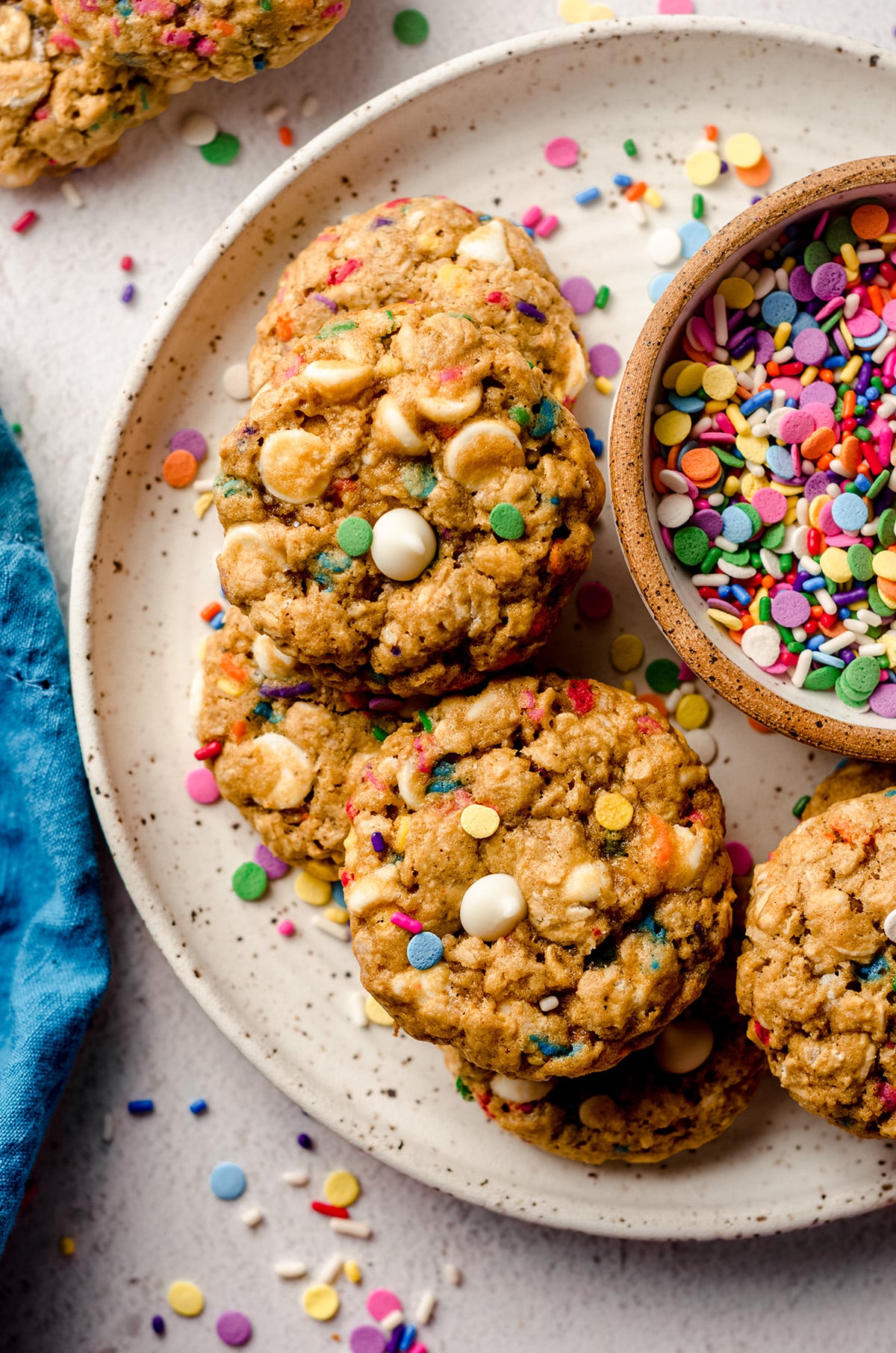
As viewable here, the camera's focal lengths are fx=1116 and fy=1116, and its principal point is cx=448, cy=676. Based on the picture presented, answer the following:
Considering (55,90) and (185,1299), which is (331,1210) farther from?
(55,90)

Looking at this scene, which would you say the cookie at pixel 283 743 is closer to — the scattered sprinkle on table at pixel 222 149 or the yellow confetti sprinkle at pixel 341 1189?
the yellow confetti sprinkle at pixel 341 1189

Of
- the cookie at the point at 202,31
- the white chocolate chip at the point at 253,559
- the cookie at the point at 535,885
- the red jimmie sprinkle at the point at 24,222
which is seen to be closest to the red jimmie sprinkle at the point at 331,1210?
the cookie at the point at 535,885

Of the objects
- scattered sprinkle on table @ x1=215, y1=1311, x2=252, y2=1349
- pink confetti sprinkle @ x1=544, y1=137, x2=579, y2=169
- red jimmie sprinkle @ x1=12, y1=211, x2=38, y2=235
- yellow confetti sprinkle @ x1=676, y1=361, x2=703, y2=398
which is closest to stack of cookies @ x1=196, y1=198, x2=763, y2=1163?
yellow confetti sprinkle @ x1=676, y1=361, x2=703, y2=398

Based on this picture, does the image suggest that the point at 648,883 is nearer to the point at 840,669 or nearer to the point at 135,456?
the point at 840,669

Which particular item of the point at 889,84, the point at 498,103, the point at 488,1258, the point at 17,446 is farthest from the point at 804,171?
the point at 488,1258

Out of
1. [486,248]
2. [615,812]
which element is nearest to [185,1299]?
[615,812]

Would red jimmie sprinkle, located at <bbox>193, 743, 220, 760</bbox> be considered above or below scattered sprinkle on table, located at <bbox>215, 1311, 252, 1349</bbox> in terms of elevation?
above

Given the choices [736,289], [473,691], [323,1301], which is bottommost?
[323,1301]

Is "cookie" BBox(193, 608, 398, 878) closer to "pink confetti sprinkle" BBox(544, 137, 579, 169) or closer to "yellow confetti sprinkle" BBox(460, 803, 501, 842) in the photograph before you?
"yellow confetti sprinkle" BBox(460, 803, 501, 842)
